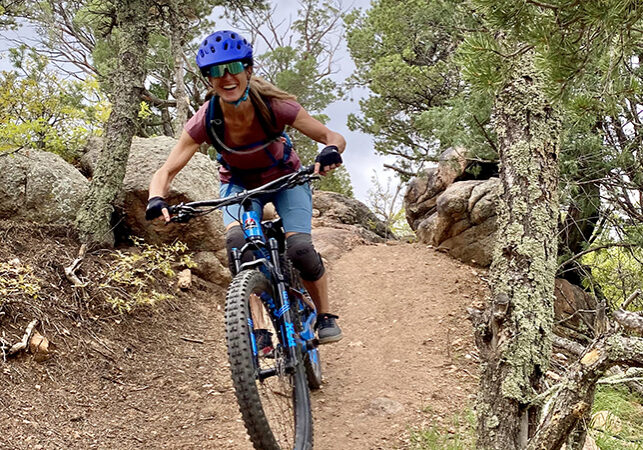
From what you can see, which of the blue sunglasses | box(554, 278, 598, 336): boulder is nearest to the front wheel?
the blue sunglasses

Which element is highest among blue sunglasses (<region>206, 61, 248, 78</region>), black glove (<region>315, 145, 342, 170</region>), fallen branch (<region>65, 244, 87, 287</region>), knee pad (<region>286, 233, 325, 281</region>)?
blue sunglasses (<region>206, 61, 248, 78</region>)

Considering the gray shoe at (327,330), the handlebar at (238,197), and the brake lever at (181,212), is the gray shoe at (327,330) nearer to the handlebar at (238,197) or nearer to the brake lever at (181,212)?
the handlebar at (238,197)

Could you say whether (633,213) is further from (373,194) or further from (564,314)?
(373,194)

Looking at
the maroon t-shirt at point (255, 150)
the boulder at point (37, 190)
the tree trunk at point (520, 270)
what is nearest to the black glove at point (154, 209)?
the maroon t-shirt at point (255, 150)

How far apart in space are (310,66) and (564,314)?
12.7m

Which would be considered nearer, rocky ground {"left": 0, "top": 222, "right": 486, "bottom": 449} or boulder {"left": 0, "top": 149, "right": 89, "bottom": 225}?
rocky ground {"left": 0, "top": 222, "right": 486, "bottom": 449}

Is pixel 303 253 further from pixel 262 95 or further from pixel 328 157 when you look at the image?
pixel 262 95

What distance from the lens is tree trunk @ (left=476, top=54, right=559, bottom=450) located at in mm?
3064

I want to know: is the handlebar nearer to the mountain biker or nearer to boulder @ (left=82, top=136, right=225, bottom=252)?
the mountain biker

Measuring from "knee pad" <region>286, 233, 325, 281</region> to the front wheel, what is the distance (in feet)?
1.66

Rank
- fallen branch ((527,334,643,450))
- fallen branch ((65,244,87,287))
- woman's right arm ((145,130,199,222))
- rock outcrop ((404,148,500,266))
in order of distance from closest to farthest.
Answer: fallen branch ((527,334,643,450)) < woman's right arm ((145,130,199,222)) < fallen branch ((65,244,87,287)) < rock outcrop ((404,148,500,266))

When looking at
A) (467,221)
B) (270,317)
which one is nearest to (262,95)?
(270,317)

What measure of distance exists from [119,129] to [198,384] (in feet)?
10.3

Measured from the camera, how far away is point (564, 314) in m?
8.56
